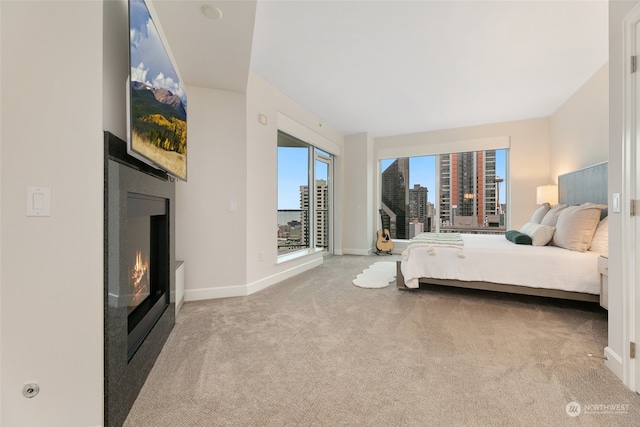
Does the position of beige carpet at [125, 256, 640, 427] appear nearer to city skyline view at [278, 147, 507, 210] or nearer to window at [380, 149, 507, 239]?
city skyline view at [278, 147, 507, 210]

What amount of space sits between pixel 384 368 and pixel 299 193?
11.6 feet

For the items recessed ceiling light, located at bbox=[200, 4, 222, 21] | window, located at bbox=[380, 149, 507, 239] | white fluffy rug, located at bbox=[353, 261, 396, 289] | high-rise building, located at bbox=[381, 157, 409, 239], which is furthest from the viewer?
high-rise building, located at bbox=[381, 157, 409, 239]

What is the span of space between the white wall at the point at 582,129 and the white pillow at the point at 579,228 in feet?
3.32

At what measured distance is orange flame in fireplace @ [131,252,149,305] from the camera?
1634 millimetres

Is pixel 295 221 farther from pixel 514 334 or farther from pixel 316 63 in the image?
pixel 514 334

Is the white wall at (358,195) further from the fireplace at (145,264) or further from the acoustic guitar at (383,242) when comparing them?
the fireplace at (145,264)

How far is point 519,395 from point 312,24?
304 centimetres

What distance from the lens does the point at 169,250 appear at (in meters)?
2.22

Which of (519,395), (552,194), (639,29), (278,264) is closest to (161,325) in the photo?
(278,264)

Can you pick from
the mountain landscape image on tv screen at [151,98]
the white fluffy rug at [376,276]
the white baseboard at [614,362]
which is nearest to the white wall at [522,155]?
the white fluffy rug at [376,276]

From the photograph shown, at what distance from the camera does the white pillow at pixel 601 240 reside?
2.51 meters

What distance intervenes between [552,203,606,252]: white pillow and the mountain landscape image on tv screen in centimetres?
363

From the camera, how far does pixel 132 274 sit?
1.56 m
